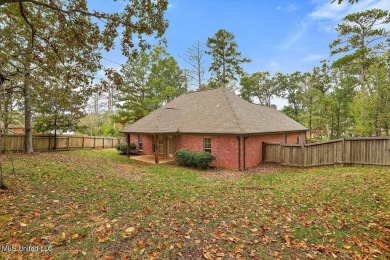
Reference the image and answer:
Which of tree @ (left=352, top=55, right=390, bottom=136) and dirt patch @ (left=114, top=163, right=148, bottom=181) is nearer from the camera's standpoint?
dirt patch @ (left=114, top=163, right=148, bottom=181)

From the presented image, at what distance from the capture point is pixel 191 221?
510 cm

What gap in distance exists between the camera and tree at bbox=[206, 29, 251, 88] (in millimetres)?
33062

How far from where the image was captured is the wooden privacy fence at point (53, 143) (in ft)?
52.5

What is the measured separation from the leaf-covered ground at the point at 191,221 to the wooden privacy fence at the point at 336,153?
345 centimetres

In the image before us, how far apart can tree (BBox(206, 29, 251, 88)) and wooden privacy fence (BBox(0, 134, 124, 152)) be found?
20891 millimetres

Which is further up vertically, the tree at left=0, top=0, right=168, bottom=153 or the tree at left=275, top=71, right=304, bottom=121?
the tree at left=275, top=71, right=304, bottom=121

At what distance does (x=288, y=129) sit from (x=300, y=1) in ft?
42.7

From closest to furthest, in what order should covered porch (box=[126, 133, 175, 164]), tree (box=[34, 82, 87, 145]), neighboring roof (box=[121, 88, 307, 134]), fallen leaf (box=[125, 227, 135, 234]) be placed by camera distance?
fallen leaf (box=[125, 227, 135, 234])
neighboring roof (box=[121, 88, 307, 134])
covered porch (box=[126, 133, 175, 164])
tree (box=[34, 82, 87, 145])

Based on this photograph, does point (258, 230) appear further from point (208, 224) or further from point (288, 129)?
point (288, 129)

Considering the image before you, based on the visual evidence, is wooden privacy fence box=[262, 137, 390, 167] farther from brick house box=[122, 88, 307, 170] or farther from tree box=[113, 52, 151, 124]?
tree box=[113, 52, 151, 124]

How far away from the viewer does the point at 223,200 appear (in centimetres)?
702

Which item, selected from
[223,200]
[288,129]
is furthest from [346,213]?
[288,129]

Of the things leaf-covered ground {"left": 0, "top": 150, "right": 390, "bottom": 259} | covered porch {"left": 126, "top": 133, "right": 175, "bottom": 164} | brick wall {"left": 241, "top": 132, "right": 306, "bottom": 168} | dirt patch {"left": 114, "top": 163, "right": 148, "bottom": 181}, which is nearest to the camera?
leaf-covered ground {"left": 0, "top": 150, "right": 390, "bottom": 259}

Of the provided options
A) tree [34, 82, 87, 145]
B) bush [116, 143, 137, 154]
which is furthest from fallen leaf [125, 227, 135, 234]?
tree [34, 82, 87, 145]
